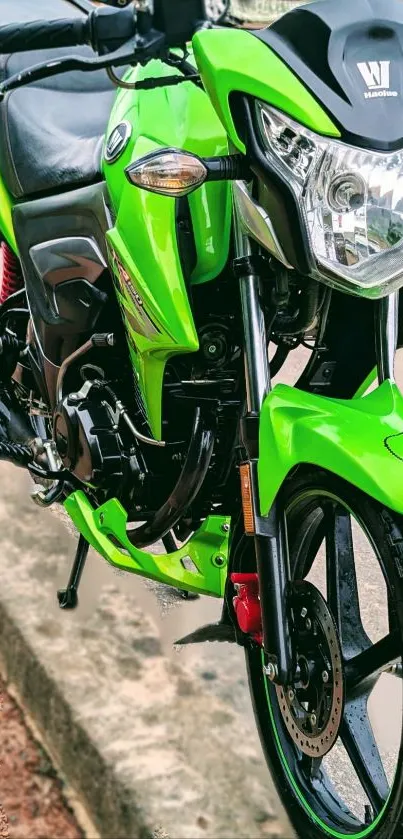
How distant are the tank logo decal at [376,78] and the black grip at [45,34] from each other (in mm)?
408

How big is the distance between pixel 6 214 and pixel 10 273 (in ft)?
0.94

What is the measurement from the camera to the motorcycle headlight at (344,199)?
145 cm

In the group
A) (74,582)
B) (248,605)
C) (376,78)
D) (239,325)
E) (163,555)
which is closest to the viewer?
(376,78)

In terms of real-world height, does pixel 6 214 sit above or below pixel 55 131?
below

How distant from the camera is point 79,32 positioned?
1476 mm

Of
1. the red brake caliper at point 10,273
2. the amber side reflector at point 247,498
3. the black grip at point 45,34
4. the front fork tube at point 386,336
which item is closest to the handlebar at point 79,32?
the black grip at point 45,34

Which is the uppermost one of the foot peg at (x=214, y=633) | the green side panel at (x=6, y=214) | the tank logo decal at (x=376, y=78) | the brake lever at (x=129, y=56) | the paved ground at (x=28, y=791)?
the brake lever at (x=129, y=56)

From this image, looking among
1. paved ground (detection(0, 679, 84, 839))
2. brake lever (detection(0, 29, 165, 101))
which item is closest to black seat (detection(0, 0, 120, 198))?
brake lever (detection(0, 29, 165, 101))

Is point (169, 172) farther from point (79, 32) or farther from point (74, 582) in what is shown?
point (74, 582)

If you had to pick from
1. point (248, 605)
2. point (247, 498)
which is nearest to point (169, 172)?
point (247, 498)

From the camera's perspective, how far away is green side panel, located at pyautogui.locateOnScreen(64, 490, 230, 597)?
2033mm

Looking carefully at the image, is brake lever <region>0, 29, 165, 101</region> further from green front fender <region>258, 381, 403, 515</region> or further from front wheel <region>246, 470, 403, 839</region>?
front wheel <region>246, 470, 403, 839</region>

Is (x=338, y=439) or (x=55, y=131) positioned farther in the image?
(x=55, y=131)

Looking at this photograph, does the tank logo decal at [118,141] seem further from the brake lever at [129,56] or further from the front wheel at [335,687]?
the front wheel at [335,687]
